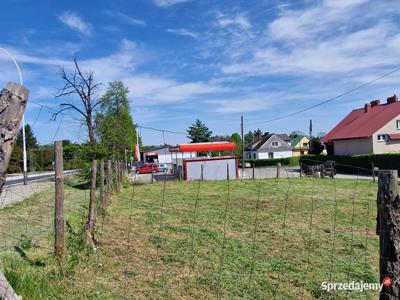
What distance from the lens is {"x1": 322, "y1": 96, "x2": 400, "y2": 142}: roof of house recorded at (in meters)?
42.9

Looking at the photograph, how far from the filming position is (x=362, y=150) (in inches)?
1737

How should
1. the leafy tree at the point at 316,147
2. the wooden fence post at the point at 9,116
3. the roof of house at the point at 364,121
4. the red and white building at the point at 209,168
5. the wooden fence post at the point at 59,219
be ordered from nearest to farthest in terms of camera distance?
the wooden fence post at the point at 9,116 < the wooden fence post at the point at 59,219 < the red and white building at the point at 209,168 < the roof of house at the point at 364,121 < the leafy tree at the point at 316,147

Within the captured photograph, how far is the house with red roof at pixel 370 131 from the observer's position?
4191 cm

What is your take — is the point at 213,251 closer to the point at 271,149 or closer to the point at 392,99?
the point at 392,99

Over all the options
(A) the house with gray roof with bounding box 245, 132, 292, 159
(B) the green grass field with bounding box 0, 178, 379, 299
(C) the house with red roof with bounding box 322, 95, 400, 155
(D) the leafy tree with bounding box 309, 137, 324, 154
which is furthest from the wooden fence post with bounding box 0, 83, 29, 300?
(A) the house with gray roof with bounding box 245, 132, 292, 159

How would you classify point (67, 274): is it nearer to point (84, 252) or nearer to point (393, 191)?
point (84, 252)

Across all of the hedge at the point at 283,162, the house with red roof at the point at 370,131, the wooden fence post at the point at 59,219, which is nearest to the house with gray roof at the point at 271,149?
the hedge at the point at 283,162

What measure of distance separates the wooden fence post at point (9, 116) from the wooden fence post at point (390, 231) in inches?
117

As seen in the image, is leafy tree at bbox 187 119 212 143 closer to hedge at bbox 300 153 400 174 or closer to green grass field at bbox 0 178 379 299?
hedge at bbox 300 153 400 174

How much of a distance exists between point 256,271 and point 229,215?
17.1 feet

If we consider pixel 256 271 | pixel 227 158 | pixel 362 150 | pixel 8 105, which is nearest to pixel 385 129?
pixel 362 150

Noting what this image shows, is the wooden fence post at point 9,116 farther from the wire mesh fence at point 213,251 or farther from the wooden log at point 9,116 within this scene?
the wire mesh fence at point 213,251

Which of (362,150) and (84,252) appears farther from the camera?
(362,150)

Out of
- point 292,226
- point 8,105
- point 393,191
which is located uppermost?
point 8,105
